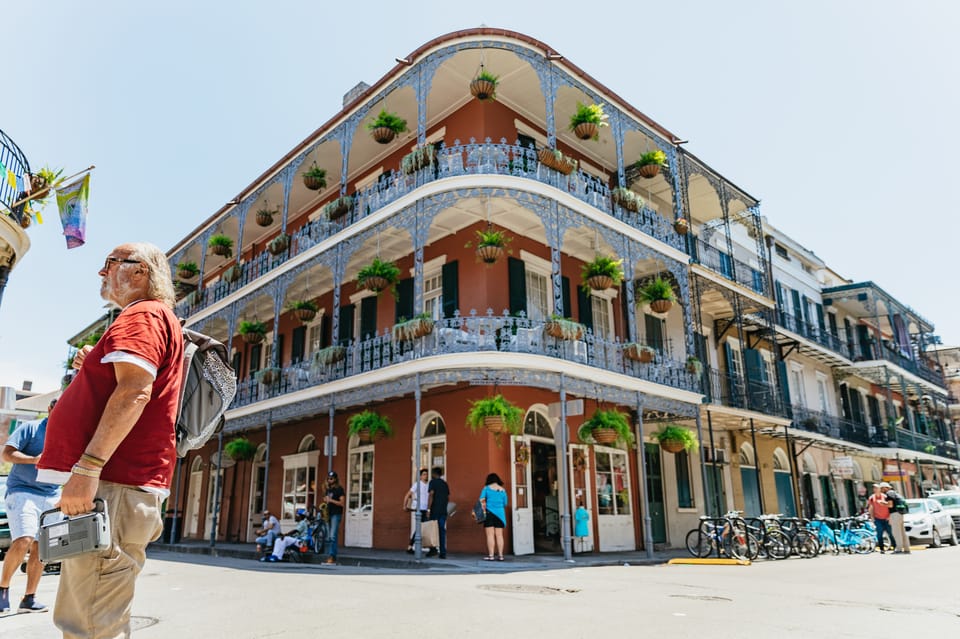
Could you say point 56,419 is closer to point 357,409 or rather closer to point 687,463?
point 357,409

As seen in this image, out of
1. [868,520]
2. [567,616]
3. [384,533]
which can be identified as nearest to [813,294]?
[868,520]

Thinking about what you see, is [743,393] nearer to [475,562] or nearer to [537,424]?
[537,424]

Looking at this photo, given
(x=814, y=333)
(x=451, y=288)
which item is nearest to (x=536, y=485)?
(x=451, y=288)

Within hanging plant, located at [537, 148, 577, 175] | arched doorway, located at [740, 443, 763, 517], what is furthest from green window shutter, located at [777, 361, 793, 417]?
hanging plant, located at [537, 148, 577, 175]

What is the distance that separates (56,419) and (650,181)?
16.8 metres

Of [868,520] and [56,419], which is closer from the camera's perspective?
[56,419]

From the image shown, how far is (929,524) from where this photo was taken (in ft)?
58.4

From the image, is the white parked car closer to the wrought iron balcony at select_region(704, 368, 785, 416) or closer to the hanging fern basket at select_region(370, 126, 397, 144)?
the wrought iron balcony at select_region(704, 368, 785, 416)

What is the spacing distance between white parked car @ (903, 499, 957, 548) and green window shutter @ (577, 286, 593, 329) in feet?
35.3

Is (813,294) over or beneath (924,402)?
over

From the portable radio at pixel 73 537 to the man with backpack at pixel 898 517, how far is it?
53.9ft

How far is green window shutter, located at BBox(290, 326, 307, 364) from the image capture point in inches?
722

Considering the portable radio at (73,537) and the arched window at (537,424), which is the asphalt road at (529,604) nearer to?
the portable radio at (73,537)

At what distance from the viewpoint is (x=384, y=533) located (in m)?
13.7
